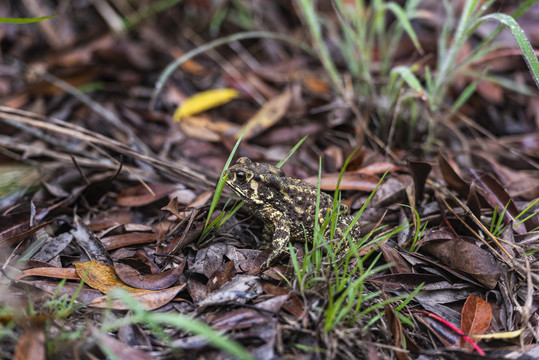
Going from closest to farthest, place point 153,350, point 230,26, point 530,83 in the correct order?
point 153,350 < point 530,83 < point 230,26

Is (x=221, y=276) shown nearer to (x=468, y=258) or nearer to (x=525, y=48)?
(x=468, y=258)

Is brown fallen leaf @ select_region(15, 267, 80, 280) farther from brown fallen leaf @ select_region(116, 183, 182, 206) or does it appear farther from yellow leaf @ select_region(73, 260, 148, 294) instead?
brown fallen leaf @ select_region(116, 183, 182, 206)

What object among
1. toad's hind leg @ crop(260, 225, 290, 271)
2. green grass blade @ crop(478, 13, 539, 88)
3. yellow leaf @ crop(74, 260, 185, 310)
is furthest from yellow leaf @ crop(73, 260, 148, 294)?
green grass blade @ crop(478, 13, 539, 88)

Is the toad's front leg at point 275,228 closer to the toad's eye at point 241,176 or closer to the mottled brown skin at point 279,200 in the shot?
the mottled brown skin at point 279,200

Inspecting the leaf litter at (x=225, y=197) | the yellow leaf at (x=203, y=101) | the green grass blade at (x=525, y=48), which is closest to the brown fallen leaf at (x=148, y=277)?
the leaf litter at (x=225, y=197)

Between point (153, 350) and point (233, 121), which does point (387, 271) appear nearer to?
point (153, 350)

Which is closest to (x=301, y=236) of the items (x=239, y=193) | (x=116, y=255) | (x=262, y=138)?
(x=239, y=193)
